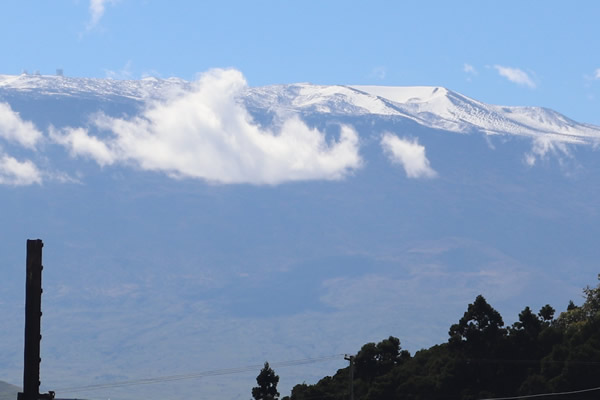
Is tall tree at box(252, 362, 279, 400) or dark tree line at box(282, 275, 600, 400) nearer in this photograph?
dark tree line at box(282, 275, 600, 400)

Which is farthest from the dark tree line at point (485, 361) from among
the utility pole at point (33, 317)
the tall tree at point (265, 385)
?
the utility pole at point (33, 317)

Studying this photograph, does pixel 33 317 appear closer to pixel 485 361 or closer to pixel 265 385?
pixel 485 361

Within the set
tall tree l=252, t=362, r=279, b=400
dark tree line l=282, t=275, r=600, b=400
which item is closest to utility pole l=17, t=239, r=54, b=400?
dark tree line l=282, t=275, r=600, b=400

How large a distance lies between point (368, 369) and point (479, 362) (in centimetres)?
1492

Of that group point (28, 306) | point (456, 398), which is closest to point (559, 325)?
point (456, 398)

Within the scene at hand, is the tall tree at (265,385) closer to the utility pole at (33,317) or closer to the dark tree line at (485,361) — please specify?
the dark tree line at (485,361)

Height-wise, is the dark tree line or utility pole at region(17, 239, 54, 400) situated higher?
the dark tree line

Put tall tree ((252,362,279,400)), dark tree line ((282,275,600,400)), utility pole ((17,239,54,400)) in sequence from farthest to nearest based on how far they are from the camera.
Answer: tall tree ((252,362,279,400)) → dark tree line ((282,275,600,400)) → utility pole ((17,239,54,400))

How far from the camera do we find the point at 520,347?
108m

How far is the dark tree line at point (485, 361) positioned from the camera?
100562mm

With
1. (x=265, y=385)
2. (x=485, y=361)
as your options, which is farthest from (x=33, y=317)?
(x=265, y=385)

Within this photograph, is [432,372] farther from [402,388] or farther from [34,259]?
[34,259]

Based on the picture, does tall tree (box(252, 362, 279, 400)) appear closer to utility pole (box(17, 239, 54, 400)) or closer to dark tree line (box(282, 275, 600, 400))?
dark tree line (box(282, 275, 600, 400))

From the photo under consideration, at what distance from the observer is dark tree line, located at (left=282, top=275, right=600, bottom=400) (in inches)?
3959
